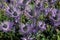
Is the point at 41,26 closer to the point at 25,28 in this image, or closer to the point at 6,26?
the point at 25,28

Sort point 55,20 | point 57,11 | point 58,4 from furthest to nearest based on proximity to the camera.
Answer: point 58,4
point 57,11
point 55,20

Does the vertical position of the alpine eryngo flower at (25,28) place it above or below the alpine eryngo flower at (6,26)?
below

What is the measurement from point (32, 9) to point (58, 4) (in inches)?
10.2

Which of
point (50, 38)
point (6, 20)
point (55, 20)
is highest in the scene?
point (6, 20)

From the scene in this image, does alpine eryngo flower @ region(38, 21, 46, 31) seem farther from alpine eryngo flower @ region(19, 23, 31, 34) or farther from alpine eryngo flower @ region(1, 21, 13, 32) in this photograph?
alpine eryngo flower @ region(1, 21, 13, 32)

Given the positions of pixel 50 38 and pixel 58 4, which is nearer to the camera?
pixel 50 38

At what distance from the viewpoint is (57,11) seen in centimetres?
161

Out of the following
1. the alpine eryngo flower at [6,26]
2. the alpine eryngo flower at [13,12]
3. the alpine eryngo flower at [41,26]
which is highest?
the alpine eryngo flower at [13,12]

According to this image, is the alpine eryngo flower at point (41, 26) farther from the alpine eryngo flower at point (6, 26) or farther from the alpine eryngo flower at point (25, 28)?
the alpine eryngo flower at point (6, 26)

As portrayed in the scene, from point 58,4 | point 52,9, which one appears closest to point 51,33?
point 52,9

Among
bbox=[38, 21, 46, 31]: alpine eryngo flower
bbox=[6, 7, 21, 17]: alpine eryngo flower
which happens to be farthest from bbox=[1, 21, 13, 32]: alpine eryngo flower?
bbox=[38, 21, 46, 31]: alpine eryngo flower

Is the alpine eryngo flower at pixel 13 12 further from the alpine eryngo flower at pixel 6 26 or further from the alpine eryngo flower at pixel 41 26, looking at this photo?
the alpine eryngo flower at pixel 41 26

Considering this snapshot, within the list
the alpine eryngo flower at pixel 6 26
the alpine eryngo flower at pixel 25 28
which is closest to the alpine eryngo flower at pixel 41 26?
the alpine eryngo flower at pixel 25 28

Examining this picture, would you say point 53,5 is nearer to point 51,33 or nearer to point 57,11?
point 57,11
